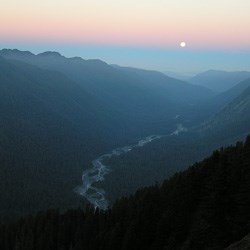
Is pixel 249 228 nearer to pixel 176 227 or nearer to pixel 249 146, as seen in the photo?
pixel 176 227

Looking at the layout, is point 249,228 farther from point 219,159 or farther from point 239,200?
point 219,159

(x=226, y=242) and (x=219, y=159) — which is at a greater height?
(x=219, y=159)

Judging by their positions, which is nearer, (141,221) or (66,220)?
(141,221)

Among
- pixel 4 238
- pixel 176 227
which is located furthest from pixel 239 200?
pixel 4 238

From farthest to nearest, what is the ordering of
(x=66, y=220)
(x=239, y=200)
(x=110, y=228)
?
(x=66, y=220) → (x=110, y=228) → (x=239, y=200)

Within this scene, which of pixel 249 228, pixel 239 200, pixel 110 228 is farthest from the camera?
pixel 110 228

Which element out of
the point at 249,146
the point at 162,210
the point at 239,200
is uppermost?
the point at 249,146
